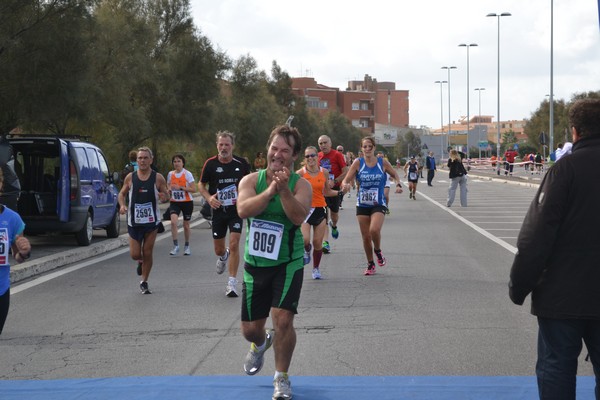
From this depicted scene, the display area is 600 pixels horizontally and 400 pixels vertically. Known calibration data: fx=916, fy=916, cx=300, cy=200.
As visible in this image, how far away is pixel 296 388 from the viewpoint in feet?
20.6

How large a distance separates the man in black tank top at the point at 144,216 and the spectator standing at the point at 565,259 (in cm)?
700

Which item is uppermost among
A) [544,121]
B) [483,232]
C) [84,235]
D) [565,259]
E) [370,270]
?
[544,121]

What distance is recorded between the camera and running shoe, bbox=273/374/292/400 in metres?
5.84

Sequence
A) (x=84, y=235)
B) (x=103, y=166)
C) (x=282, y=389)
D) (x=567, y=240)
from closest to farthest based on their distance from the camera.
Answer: (x=567, y=240) < (x=282, y=389) < (x=84, y=235) < (x=103, y=166)

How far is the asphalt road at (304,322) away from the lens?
7035mm

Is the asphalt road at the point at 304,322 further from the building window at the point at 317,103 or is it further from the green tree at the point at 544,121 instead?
the building window at the point at 317,103

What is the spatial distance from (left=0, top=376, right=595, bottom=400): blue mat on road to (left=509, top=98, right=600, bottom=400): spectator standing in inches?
63.8

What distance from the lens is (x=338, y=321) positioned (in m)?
8.76

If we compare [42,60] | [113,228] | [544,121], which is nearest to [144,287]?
[113,228]

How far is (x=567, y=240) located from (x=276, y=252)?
2044 millimetres

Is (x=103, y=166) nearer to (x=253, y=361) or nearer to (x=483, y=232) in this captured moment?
(x=483, y=232)

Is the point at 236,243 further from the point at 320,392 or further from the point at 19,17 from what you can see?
the point at 19,17

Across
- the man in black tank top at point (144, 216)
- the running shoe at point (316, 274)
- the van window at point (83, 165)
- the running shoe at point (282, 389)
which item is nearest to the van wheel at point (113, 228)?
the van window at point (83, 165)

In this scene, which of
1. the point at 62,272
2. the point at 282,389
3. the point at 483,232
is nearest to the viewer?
the point at 282,389
